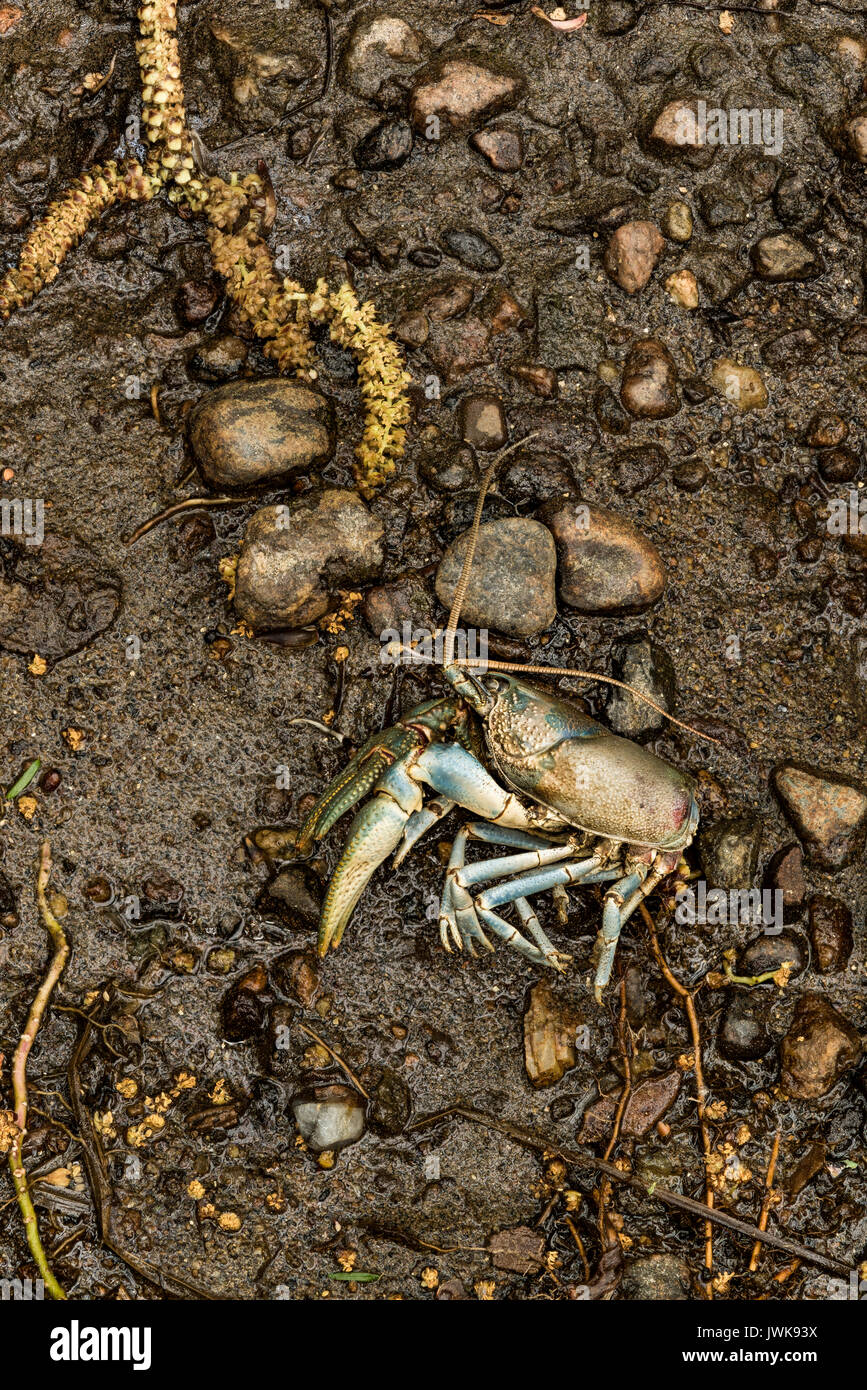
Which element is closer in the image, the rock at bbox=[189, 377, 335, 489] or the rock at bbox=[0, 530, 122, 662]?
the rock at bbox=[189, 377, 335, 489]

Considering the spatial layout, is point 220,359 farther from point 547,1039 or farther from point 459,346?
point 547,1039

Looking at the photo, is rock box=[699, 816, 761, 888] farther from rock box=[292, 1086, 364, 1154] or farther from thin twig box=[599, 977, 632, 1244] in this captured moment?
rock box=[292, 1086, 364, 1154]

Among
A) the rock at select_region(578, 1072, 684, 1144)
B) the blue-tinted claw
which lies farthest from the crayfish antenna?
the rock at select_region(578, 1072, 684, 1144)

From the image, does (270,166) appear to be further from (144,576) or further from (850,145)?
(850,145)

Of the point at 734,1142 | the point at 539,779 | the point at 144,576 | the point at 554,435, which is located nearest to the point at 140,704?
the point at 144,576

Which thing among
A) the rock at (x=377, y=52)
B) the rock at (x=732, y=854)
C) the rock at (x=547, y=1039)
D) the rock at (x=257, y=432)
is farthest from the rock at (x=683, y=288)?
the rock at (x=547, y=1039)

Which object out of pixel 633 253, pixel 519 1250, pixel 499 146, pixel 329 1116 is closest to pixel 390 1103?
pixel 329 1116
